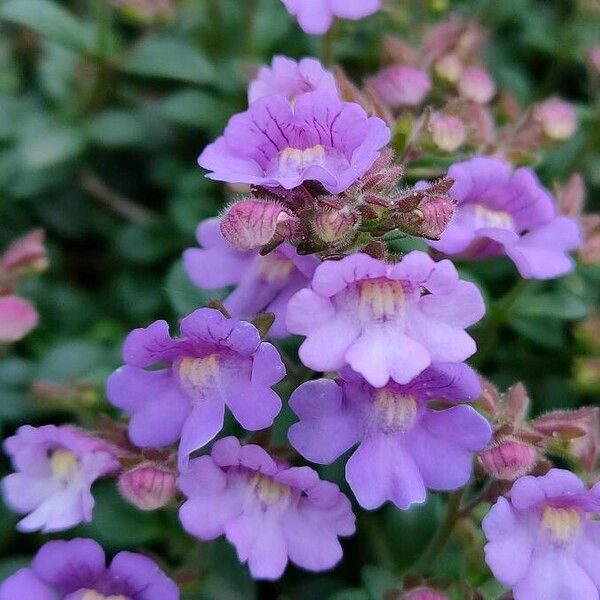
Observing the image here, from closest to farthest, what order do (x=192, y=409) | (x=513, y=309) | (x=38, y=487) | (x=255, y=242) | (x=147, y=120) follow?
(x=255, y=242), (x=192, y=409), (x=38, y=487), (x=513, y=309), (x=147, y=120)

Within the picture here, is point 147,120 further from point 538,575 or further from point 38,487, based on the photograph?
point 538,575

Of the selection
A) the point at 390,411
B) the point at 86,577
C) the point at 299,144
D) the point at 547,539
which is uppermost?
the point at 299,144

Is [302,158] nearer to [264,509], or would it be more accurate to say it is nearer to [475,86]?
[264,509]

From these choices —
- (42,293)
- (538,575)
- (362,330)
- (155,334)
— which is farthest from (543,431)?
(42,293)

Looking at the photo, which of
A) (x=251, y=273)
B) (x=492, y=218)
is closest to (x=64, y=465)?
(x=251, y=273)

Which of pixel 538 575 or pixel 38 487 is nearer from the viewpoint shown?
pixel 538 575

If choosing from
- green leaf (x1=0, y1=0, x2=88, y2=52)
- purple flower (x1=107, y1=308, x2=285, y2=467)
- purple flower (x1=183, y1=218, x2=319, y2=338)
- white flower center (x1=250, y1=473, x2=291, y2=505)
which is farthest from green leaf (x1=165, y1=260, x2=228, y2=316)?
green leaf (x1=0, y1=0, x2=88, y2=52)
